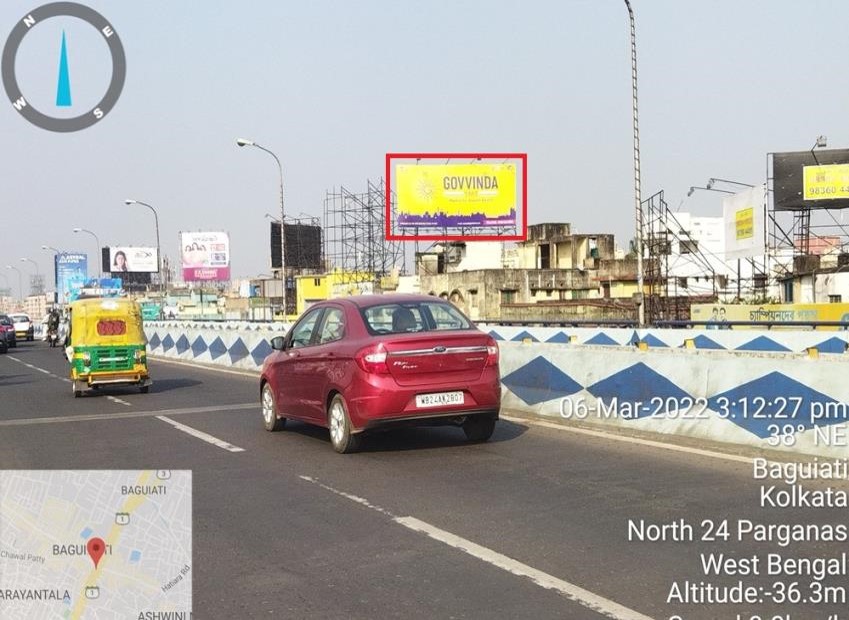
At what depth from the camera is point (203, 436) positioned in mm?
12469

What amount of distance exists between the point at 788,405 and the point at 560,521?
3.79 metres

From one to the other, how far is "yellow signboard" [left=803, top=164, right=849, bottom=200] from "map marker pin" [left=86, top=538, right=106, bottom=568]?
2007 inches

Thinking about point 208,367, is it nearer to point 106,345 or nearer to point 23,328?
point 106,345

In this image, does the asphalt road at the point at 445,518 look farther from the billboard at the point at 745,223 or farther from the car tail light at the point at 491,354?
the billboard at the point at 745,223

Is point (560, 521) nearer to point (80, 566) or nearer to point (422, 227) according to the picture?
point (80, 566)

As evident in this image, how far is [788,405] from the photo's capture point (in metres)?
9.56

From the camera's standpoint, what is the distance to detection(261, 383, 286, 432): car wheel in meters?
12.7

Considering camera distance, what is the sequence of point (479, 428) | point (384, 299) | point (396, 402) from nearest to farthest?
point (396, 402) → point (384, 299) → point (479, 428)

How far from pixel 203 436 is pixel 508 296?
176ft

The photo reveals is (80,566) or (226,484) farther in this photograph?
(226,484)

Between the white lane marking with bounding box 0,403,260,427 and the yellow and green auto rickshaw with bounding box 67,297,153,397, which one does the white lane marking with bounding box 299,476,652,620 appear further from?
the yellow and green auto rickshaw with bounding box 67,297,153,397

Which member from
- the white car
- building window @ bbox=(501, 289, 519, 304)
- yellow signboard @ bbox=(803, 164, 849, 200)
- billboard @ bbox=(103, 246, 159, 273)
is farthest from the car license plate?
billboard @ bbox=(103, 246, 159, 273)

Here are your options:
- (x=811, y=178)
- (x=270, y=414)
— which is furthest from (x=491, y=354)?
(x=811, y=178)

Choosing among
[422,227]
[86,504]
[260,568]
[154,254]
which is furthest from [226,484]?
[154,254]
